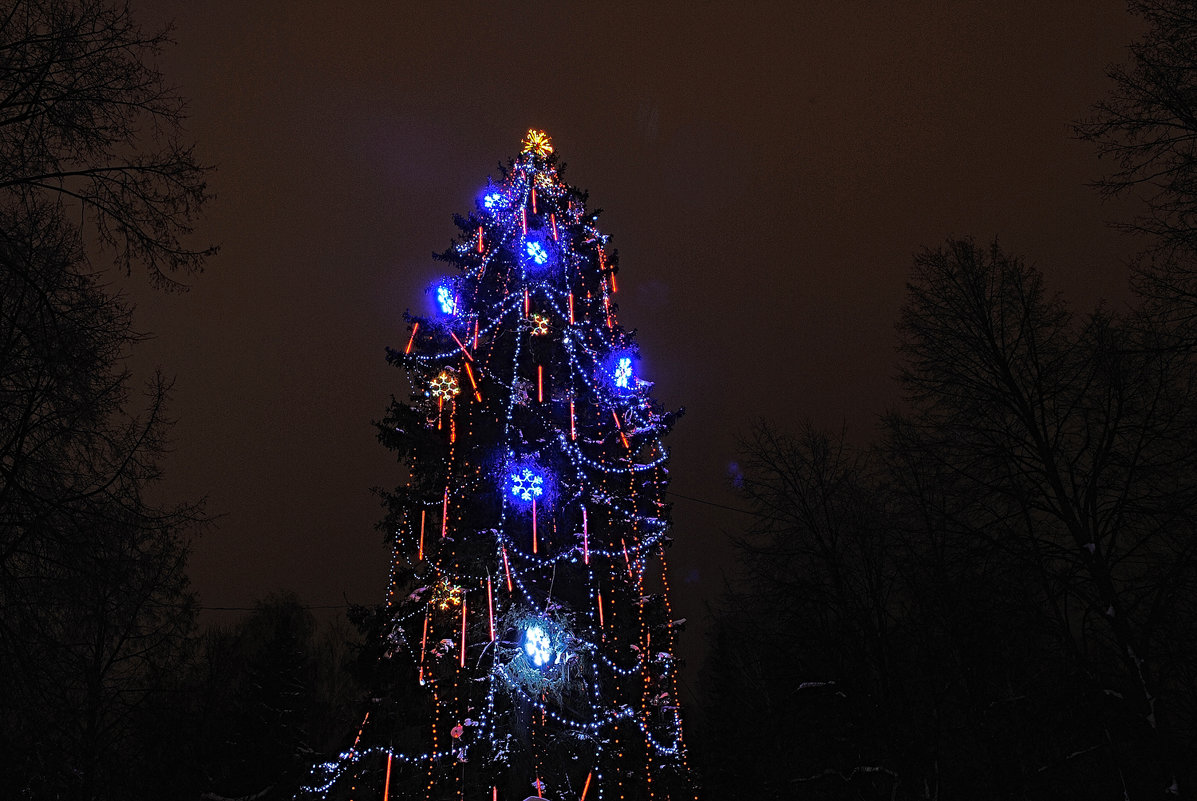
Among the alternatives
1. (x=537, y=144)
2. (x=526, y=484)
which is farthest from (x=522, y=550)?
(x=537, y=144)

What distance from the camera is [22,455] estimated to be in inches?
204

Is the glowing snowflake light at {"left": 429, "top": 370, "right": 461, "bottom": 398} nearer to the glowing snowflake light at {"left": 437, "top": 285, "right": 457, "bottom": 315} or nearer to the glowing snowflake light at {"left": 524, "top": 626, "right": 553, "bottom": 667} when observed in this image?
the glowing snowflake light at {"left": 437, "top": 285, "right": 457, "bottom": 315}

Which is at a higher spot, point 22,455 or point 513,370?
point 513,370

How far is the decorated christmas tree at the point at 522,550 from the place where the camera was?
10.1 m

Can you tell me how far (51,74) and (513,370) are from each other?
8198mm

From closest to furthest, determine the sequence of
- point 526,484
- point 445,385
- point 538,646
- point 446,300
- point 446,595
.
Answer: point 538,646
point 446,595
point 526,484
point 445,385
point 446,300

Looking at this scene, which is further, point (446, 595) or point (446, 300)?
point (446, 300)

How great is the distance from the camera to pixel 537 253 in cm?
1315

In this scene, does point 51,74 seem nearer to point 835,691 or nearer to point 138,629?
point 138,629

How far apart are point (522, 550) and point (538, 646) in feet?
5.29

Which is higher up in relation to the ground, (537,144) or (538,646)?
(537,144)

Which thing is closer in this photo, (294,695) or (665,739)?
(665,739)

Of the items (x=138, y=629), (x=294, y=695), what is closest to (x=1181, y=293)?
(x=138, y=629)

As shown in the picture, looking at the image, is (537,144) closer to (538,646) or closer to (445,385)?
(445,385)
